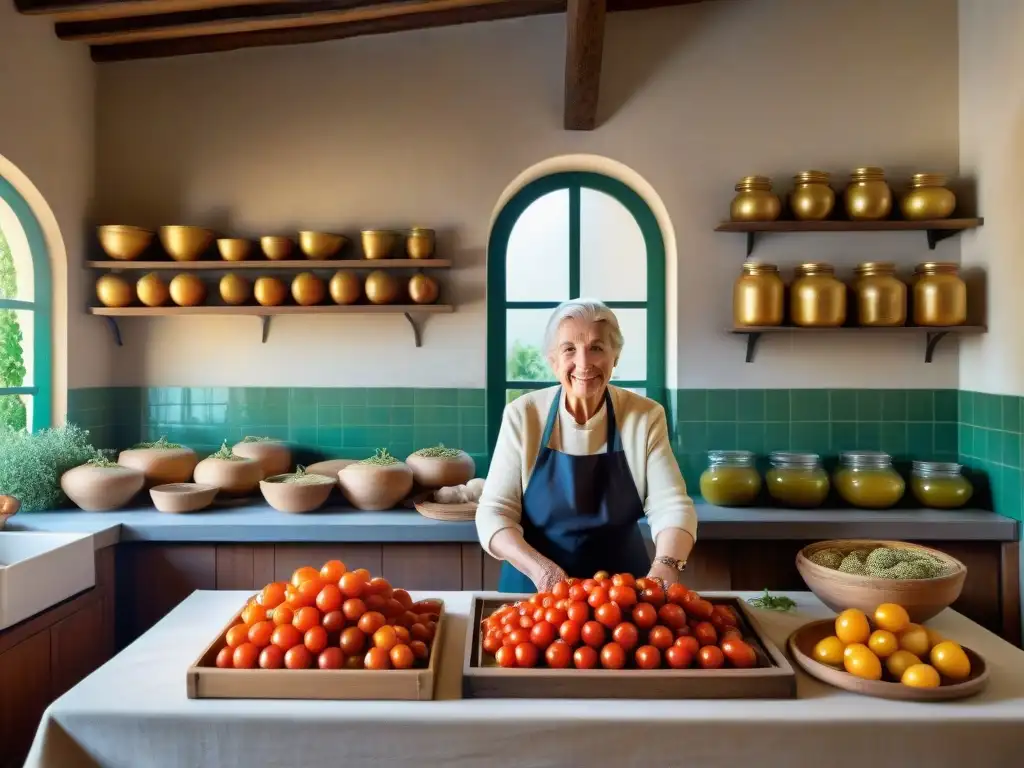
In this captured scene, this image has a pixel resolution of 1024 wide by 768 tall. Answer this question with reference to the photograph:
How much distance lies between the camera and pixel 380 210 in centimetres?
394

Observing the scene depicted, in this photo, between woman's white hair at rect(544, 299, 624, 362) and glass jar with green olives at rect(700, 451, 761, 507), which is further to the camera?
glass jar with green olives at rect(700, 451, 761, 507)

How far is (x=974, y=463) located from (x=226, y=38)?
12.7 feet

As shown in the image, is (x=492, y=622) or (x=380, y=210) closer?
(x=492, y=622)

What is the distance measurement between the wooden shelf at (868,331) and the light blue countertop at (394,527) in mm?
782

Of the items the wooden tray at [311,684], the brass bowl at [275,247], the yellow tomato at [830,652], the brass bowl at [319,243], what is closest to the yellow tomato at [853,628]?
the yellow tomato at [830,652]

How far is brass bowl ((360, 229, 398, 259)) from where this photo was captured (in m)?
3.74

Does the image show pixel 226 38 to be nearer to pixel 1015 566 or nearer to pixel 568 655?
pixel 568 655

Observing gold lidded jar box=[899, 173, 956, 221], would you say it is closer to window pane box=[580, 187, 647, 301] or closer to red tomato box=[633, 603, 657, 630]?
window pane box=[580, 187, 647, 301]

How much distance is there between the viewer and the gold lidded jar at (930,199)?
358 centimetres

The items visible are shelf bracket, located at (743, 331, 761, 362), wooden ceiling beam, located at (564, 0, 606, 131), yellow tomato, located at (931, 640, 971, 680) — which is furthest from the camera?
shelf bracket, located at (743, 331, 761, 362)

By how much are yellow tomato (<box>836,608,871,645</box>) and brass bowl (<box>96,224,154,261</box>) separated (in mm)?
3320

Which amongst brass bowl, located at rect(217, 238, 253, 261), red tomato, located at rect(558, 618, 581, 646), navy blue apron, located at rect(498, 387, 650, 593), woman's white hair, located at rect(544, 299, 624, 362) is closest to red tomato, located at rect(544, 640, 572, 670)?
red tomato, located at rect(558, 618, 581, 646)

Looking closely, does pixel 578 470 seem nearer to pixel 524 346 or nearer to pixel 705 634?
pixel 705 634

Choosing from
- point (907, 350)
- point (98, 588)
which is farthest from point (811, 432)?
point (98, 588)
